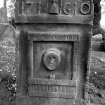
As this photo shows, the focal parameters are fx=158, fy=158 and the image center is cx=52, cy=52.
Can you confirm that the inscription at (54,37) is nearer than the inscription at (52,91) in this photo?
Yes

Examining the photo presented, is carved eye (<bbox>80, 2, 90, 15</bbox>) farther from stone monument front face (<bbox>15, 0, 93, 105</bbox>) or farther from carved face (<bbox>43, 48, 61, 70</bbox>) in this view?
carved face (<bbox>43, 48, 61, 70</bbox>)

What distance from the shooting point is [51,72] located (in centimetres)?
333

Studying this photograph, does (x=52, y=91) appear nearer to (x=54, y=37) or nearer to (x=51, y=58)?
(x=51, y=58)

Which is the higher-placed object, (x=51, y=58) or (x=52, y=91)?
(x=51, y=58)

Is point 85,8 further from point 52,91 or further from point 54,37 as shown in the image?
point 52,91

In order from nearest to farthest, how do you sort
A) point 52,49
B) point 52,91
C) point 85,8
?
point 85,8 → point 52,49 → point 52,91

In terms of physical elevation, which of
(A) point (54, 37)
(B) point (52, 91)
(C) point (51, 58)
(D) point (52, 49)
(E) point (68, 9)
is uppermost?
(E) point (68, 9)

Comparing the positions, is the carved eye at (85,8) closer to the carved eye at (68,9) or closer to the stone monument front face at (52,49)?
the stone monument front face at (52,49)

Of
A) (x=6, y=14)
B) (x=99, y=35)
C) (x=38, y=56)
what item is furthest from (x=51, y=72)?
(x=99, y=35)

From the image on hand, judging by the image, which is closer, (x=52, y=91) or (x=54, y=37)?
(x=54, y=37)

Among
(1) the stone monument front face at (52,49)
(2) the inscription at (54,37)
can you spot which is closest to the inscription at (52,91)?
(1) the stone monument front face at (52,49)

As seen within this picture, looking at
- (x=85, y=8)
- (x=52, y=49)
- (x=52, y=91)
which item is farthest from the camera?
(x=52, y=91)

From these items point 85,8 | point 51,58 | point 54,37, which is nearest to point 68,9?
point 85,8

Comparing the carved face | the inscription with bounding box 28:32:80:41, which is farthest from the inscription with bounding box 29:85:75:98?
the inscription with bounding box 28:32:80:41
